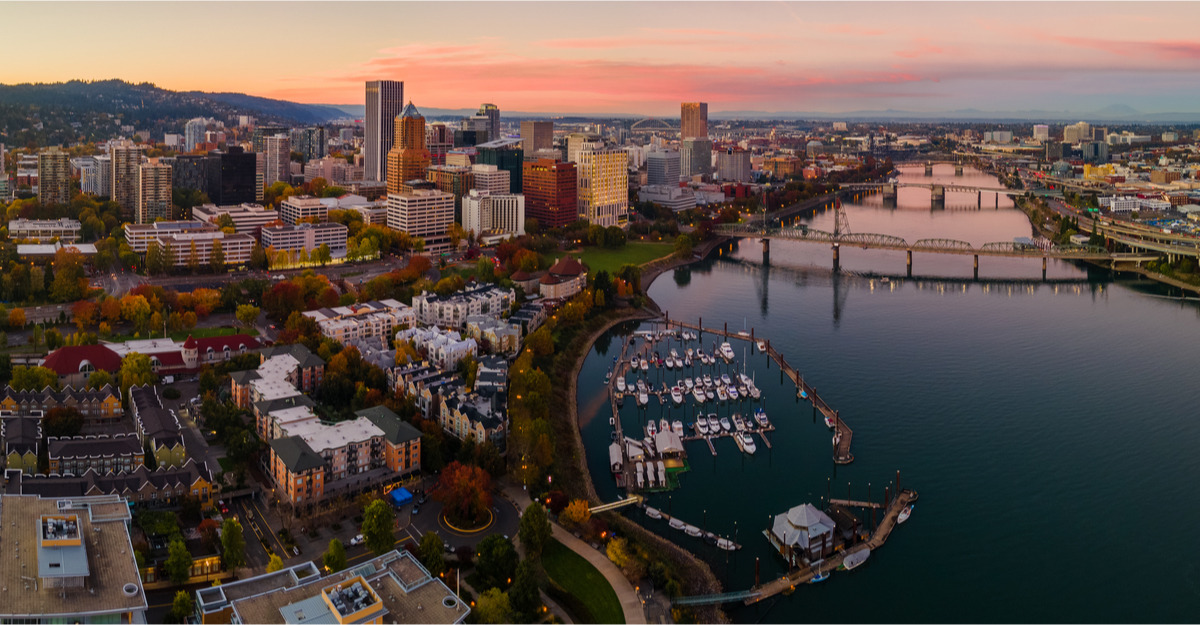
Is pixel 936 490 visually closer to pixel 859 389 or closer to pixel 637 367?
pixel 859 389

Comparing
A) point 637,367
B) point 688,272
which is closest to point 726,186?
point 688,272

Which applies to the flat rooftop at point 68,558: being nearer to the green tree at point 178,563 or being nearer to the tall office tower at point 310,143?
the green tree at point 178,563

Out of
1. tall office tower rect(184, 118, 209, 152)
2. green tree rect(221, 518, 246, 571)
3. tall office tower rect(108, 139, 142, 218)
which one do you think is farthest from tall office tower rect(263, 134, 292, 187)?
green tree rect(221, 518, 246, 571)

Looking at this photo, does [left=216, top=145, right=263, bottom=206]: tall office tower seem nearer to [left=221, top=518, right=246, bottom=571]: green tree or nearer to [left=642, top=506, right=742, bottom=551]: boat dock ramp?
[left=221, top=518, right=246, bottom=571]: green tree

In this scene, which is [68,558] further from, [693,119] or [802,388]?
[693,119]

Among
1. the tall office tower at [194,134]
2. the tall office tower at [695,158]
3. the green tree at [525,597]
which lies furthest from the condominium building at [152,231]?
the tall office tower at [194,134]

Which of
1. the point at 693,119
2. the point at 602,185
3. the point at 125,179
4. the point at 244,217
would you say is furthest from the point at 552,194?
the point at 693,119
